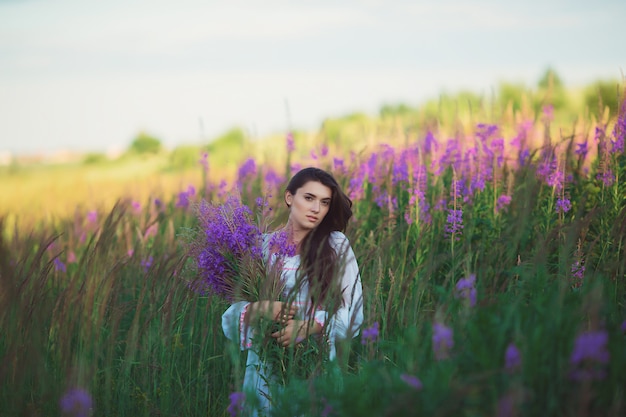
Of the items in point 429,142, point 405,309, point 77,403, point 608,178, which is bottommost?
point 405,309

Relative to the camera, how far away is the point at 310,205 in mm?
3393

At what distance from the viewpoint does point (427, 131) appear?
6684mm

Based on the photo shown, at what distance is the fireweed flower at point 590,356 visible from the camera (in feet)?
5.93

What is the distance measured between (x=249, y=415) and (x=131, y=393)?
0.81 m

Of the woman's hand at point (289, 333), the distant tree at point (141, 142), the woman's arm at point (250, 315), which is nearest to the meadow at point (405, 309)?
the woman's arm at point (250, 315)

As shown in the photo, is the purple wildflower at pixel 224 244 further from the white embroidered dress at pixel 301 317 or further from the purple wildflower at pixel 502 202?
the purple wildflower at pixel 502 202

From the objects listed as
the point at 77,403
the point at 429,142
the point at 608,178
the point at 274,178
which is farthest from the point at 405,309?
the point at 274,178

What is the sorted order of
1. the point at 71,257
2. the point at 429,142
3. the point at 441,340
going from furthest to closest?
the point at 429,142 → the point at 71,257 → the point at 441,340

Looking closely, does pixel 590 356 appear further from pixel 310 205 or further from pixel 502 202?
pixel 502 202

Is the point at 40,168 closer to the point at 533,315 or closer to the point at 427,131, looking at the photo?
the point at 427,131

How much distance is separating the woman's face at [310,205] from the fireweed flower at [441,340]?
139cm

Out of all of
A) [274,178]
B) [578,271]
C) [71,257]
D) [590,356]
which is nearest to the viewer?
[590,356]

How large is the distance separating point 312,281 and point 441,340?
101 centimetres

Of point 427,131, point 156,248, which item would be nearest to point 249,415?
point 156,248
